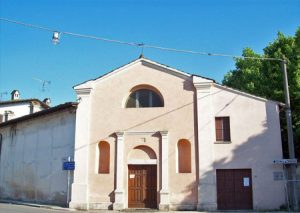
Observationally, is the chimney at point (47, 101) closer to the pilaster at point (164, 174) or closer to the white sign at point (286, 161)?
the pilaster at point (164, 174)

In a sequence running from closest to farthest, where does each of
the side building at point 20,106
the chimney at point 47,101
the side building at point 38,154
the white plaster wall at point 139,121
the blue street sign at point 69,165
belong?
the white plaster wall at point 139,121
the blue street sign at point 69,165
the side building at point 38,154
the side building at point 20,106
the chimney at point 47,101

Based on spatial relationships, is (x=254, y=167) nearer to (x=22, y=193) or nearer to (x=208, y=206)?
(x=208, y=206)

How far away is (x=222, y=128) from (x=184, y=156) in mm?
2515

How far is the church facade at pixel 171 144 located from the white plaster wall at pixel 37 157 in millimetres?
1742

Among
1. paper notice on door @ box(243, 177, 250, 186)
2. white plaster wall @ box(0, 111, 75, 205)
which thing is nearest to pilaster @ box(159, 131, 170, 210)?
paper notice on door @ box(243, 177, 250, 186)

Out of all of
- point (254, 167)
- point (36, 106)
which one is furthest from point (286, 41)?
point (36, 106)

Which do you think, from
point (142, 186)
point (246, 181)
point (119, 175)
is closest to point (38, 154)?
point (119, 175)

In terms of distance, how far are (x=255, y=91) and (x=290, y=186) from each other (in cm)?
877

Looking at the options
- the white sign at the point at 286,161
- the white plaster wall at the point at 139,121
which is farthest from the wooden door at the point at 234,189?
the white sign at the point at 286,161

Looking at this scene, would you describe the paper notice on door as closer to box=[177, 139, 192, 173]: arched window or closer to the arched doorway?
box=[177, 139, 192, 173]: arched window

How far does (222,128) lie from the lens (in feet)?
65.0

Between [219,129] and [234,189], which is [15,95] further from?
[234,189]

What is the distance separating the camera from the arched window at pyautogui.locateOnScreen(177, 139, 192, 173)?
1973cm

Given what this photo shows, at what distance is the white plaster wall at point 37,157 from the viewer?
21641mm
